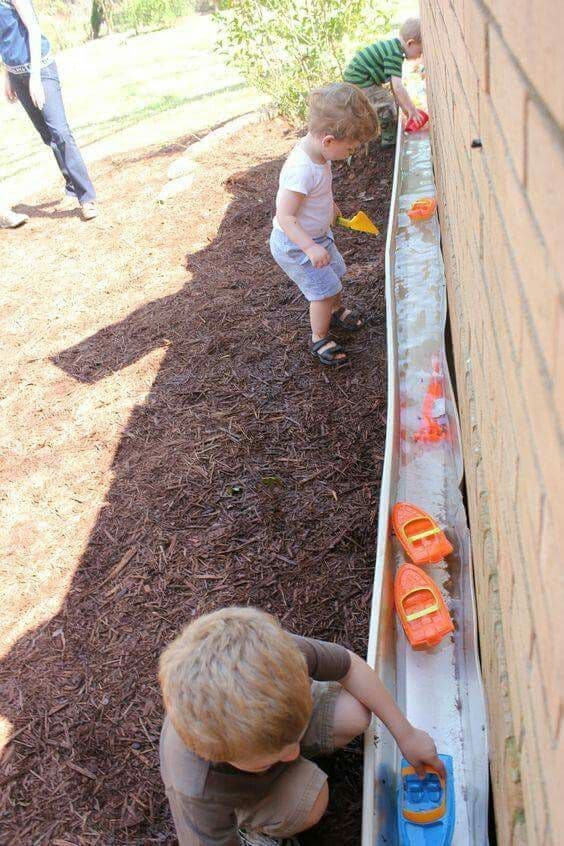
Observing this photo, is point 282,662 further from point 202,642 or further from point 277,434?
point 277,434

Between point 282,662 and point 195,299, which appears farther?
point 195,299

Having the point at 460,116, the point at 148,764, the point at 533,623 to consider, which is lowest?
the point at 148,764

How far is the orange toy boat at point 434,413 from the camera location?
313 cm

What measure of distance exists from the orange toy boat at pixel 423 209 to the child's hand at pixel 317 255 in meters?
1.61

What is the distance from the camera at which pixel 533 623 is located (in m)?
1.06

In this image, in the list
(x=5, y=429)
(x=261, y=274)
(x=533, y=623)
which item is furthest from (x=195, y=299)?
(x=533, y=623)

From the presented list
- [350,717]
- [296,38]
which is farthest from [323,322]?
[296,38]

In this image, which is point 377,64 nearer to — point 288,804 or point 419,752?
point 419,752

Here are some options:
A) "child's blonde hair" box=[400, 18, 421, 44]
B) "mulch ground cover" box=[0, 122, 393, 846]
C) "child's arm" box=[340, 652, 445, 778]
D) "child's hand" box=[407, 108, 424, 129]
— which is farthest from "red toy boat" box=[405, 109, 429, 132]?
"child's arm" box=[340, 652, 445, 778]

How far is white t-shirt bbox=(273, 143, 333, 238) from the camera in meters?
3.31

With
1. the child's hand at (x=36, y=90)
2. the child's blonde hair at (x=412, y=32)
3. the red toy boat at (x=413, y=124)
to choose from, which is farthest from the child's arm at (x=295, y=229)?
the child's hand at (x=36, y=90)

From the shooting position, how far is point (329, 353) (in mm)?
3848

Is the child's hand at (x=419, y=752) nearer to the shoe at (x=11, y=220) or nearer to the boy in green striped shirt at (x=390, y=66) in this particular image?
the boy in green striped shirt at (x=390, y=66)

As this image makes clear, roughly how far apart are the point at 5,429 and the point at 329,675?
115 inches
